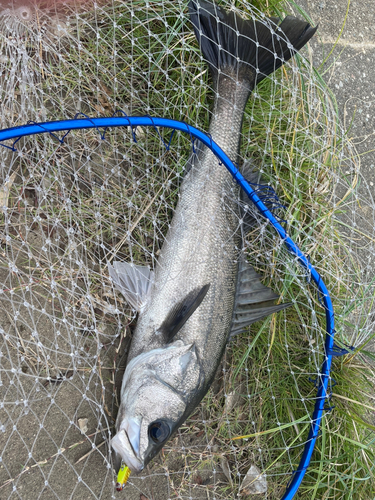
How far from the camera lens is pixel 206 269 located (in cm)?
218

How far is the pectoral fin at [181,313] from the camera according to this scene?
6.84 feet

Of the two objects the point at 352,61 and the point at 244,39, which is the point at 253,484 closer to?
the point at 244,39

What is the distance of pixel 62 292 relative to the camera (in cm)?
232

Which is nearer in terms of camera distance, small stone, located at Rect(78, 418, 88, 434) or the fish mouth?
the fish mouth

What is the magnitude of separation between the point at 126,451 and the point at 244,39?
2.25m

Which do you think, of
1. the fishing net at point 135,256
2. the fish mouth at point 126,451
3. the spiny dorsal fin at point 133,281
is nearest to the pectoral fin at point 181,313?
the spiny dorsal fin at point 133,281

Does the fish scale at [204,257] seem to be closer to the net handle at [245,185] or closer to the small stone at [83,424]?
the net handle at [245,185]

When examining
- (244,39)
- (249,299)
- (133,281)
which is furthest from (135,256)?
(244,39)

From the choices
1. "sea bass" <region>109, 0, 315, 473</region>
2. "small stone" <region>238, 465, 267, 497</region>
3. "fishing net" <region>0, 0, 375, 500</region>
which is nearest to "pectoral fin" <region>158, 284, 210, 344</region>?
"sea bass" <region>109, 0, 315, 473</region>

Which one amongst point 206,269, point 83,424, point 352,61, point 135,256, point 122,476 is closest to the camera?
point 122,476

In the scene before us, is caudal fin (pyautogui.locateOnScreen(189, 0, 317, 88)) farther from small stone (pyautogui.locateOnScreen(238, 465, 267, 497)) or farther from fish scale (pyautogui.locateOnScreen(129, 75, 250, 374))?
small stone (pyautogui.locateOnScreen(238, 465, 267, 497))

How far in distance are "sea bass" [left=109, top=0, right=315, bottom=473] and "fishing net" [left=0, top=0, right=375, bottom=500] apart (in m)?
0.14

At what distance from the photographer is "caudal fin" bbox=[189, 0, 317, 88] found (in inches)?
87.1

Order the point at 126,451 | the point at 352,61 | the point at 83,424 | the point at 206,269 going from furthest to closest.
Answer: the point at 352,61 < the point at 83,424 < the point at 206,269 < the point at 126,451
